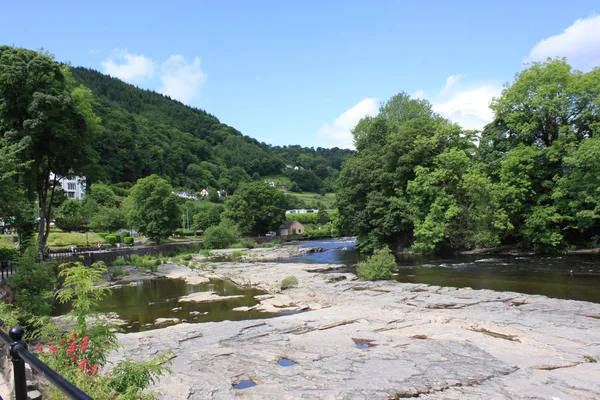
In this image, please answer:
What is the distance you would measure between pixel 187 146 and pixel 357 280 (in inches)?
6232

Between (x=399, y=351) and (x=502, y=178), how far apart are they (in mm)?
30288

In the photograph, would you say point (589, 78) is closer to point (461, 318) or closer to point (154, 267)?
point (461, 318)

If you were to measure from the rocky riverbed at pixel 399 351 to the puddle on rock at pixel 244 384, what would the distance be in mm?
118

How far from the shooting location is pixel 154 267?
3762 centimetres

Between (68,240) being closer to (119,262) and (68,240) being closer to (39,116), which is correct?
(119,262)

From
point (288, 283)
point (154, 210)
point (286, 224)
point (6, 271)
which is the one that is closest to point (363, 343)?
point (288, 283)

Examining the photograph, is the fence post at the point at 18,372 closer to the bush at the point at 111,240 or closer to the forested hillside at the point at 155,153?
the bush at the point at 111,240

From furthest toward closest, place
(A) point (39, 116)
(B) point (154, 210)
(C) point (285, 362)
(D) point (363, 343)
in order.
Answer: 1. (B) point (154, 210)
2. (A) point (39, 116)
3. (D) point (363, 343)
4. (C) point (285, 362)

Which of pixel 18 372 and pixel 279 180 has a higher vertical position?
pixel 279 180

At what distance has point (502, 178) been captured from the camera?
117 feet

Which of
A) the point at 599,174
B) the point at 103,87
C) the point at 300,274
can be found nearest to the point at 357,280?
the point at 300,274

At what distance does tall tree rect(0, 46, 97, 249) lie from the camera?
24.5 m

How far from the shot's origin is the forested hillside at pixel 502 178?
3247 centimetres

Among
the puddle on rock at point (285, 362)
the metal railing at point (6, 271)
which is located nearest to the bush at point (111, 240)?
the metal railing at point (6, 271)
